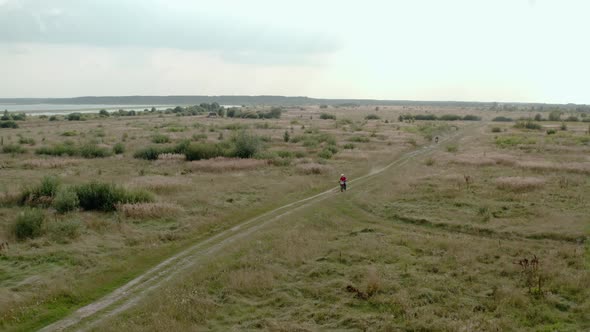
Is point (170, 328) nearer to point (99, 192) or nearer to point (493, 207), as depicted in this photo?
point (99, 192)

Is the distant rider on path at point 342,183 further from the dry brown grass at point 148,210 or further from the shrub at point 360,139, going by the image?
the shrub at point 360,139

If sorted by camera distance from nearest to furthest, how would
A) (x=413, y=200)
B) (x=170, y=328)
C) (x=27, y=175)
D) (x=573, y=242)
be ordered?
(x=170, y=328) → (x=573, y=242) → (x=413, y=200) → (x=27, y=175)

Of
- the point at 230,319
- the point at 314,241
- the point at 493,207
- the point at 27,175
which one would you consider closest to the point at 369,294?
the point at 230,319

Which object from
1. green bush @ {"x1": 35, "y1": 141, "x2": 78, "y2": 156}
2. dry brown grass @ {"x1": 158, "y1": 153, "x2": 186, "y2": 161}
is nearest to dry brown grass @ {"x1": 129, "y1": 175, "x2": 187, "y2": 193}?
dry brown grass @ {"x1": 158, "y1": 153, "x2": 186, "y2": 161}

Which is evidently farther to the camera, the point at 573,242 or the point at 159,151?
the point at 159,151

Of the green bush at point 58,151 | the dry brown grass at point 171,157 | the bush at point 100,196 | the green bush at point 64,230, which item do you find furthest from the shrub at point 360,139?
the green bush at point 64,230

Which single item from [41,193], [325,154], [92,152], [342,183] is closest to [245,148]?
[325,154]
